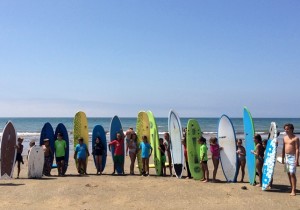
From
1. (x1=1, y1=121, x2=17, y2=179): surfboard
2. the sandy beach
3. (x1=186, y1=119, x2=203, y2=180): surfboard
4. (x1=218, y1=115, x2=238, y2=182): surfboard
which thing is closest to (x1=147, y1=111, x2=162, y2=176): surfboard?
the sandy beach

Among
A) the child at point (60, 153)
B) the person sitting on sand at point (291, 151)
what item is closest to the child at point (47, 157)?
the child at point (60, 153)

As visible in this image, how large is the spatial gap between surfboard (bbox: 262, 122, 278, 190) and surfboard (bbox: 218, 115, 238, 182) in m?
1.14

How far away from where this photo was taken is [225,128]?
383 inches

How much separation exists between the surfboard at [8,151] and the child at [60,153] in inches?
44.2

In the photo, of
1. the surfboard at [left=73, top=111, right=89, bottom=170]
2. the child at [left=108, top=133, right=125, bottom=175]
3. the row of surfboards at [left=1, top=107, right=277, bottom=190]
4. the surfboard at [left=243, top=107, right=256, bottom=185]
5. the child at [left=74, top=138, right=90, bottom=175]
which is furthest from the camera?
the surfboard at [left=73, top=111, right=89, bottom=170]

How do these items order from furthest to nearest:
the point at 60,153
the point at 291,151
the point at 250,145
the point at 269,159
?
the point at 60,153, the point at 250,145, the point at 269,159, the point at 291,151

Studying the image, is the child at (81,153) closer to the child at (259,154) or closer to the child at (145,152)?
the child at (145,152)

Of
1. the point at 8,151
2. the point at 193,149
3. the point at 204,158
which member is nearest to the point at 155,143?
the point at 193,149

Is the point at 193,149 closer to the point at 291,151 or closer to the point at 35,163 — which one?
the point at 291,151

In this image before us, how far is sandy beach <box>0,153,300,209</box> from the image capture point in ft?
22.8

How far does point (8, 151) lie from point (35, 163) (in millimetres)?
789

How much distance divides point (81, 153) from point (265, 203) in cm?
537

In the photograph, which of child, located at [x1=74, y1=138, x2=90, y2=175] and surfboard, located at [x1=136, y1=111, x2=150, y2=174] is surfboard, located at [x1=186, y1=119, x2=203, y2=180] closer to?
surfboard, located at [x1=136, y1=111, x2=150, y2=174]

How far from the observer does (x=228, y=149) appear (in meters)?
9.57
